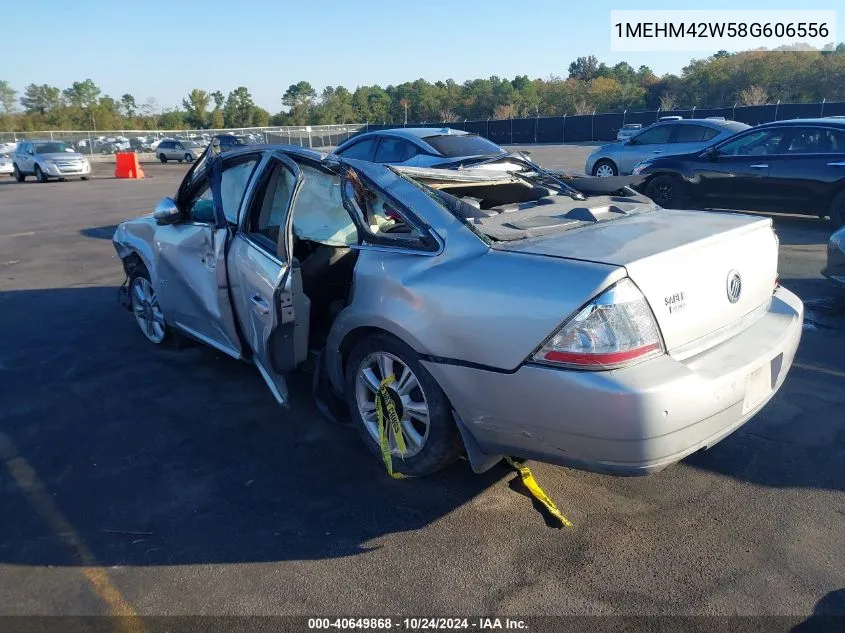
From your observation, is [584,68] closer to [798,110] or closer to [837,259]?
[798,110]

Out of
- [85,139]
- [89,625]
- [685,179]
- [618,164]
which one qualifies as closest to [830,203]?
[685,179]

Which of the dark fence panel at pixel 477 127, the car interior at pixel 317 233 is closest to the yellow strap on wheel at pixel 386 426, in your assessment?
the car interior at pixel 317 233

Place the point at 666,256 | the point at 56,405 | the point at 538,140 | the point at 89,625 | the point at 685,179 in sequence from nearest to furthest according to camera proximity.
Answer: the point at 89,625 → the point at 666,256 → the point at 56,405 → the point at 685,179 → the point at 538,140

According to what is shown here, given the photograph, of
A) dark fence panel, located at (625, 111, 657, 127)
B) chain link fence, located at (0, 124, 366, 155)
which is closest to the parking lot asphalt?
dark fence panel, located at (625, 111, 657, 127)

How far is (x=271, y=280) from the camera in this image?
3686 millimetres

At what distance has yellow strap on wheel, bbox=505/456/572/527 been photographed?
3.06 metres

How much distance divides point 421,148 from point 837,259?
18.2 ft

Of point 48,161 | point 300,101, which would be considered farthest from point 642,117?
point 300,101

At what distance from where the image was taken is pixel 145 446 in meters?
3.87

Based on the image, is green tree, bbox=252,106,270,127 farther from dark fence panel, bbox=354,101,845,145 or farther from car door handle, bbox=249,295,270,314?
car door handle, bbox=249,295,270,314

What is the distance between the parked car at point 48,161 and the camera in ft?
84.0

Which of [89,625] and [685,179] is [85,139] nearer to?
[685,179]

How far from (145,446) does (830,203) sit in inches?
366

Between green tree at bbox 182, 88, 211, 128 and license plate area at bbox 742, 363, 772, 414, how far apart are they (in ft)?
306
